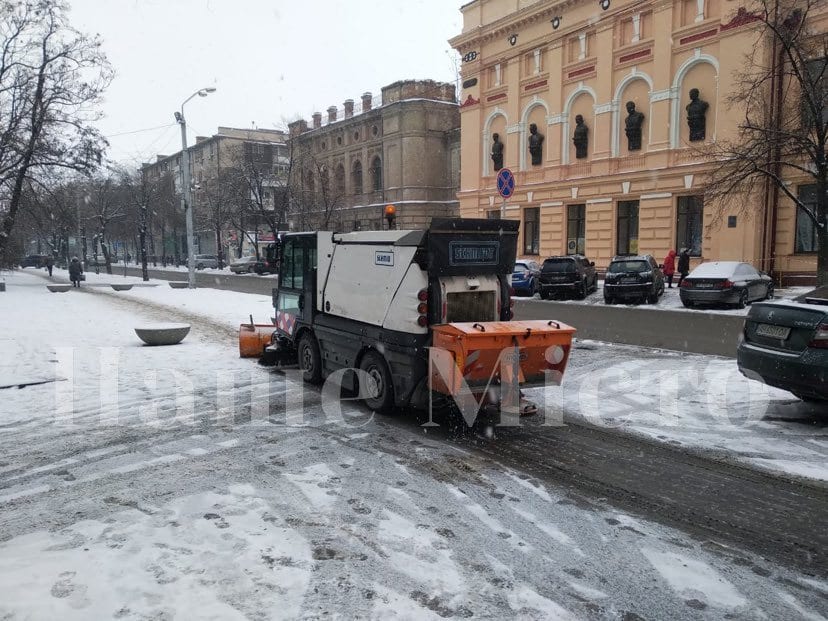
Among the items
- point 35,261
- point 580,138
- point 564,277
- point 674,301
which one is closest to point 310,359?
point 564,277

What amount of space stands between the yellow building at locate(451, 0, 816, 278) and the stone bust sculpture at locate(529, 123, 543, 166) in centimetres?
13

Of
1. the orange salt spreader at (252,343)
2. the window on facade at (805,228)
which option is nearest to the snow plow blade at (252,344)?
the orange salt spreader at (252,343)

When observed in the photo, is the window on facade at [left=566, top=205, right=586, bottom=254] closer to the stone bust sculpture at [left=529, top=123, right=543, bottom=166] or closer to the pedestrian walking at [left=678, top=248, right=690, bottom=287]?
the stone bust sculpture at [left=529, top=123, right=543, bottom=166]

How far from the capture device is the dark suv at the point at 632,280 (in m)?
21.4

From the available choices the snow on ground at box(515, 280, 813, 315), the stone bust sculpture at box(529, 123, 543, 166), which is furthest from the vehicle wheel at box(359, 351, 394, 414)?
the stone bust sculpture at box(529, 123, 543, 166)

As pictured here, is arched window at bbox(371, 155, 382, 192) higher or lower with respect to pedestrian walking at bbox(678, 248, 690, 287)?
higher

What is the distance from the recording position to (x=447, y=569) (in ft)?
12.8

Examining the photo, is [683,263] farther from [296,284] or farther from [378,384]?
[378,384]

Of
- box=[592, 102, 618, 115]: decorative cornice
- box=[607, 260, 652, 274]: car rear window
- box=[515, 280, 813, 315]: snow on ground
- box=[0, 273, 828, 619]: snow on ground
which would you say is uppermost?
box=[592, 102, 618, 115]: decorative cornice

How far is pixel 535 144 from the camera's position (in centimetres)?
3278

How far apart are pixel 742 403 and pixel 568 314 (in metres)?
10.7

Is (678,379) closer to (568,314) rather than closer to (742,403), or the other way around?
(742,403)

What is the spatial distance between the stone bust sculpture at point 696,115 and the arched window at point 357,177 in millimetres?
31288

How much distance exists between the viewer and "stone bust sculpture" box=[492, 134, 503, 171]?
3509cm
